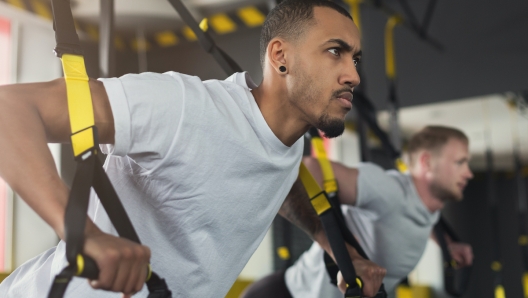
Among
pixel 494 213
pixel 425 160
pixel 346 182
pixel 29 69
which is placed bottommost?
pixel 494 213

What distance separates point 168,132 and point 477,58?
288 centimetres

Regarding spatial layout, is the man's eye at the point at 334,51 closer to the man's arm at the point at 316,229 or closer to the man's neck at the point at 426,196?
the man's arm at the point at 316,229

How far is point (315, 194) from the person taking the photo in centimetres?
134

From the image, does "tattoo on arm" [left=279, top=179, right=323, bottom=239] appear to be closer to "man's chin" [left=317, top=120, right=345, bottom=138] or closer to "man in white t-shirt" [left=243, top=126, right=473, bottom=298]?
"man in white t-shirt" [left=243, top=126, right=473, bottom=298]

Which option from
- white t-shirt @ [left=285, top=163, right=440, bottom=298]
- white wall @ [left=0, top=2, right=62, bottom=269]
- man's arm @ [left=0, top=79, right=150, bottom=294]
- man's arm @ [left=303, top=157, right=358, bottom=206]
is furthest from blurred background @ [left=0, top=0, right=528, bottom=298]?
man's arm @ [left=0, top=79, right=150, bottom=294]

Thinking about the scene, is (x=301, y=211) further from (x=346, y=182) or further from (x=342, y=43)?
(x=342, y=43)

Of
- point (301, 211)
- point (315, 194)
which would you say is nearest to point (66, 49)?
point (315, 194)

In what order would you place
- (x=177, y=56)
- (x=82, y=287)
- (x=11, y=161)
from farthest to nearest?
(x=177, y=56), (x=82, y=287), (x=11, y=161)

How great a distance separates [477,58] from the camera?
10.9ft

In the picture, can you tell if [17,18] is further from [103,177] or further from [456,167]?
[103,177]

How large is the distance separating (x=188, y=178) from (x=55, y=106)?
10.8 inches

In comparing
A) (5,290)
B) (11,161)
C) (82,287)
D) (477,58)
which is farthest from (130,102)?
(477,58)

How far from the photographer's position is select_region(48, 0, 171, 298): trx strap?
66 cm

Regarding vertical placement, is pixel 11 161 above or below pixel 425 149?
above
